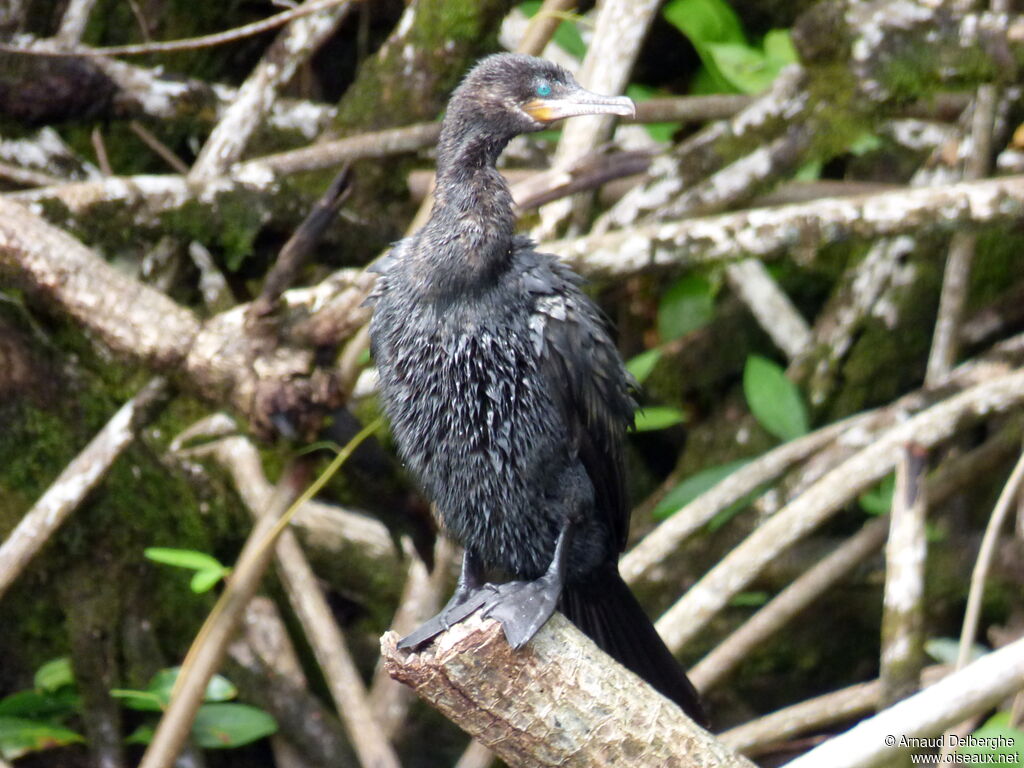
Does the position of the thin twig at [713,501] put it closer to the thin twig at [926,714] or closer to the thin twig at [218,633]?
the thin twig at [218,633]

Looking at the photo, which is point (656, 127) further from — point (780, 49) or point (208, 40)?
point (208, 40)

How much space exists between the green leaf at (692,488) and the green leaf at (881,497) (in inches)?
15.2

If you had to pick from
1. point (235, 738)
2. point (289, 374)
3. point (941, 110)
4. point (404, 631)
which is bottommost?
point (235, 738)

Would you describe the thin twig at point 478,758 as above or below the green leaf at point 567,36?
below

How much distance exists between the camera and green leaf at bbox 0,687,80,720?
3.29 m

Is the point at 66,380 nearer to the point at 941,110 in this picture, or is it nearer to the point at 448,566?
the point at 448,566

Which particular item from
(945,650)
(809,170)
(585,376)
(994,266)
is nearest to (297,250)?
(585,376)

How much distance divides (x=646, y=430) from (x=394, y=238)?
3.77 feet

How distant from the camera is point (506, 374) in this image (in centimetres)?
236

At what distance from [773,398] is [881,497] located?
1.30 ft

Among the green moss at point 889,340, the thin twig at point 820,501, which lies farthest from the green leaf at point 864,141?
the thin twig at point 820,501

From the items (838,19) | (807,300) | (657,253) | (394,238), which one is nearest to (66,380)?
(394,238)

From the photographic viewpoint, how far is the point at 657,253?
2949 millimetres

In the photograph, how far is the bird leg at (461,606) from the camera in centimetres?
202
